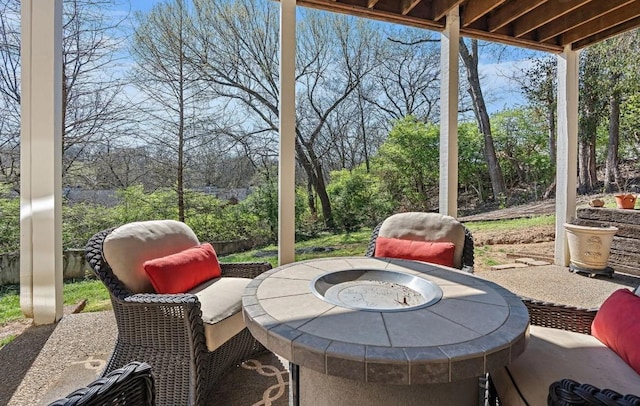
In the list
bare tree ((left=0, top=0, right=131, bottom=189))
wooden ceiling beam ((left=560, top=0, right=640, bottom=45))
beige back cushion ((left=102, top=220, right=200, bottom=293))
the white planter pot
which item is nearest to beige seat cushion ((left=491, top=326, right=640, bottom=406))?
beige back cushion ((left=102, top=220, right=200, bottom=293))

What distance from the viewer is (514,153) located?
7.41m

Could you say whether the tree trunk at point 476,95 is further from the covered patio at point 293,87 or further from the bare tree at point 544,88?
the covered patio at point 293,87

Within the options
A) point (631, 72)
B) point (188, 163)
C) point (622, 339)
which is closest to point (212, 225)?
point (188, 163)

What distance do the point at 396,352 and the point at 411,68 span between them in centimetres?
678

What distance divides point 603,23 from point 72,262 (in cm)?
660

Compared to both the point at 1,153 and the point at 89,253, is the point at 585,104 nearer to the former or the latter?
the point at 89,253

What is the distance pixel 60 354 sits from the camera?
94.8 inches

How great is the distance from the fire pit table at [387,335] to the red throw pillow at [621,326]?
0.38 metres

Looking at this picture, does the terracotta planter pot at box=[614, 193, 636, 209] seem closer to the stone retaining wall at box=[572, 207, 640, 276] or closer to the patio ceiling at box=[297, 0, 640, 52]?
the stone retaining wall at box=[572, 207, 640, 276]

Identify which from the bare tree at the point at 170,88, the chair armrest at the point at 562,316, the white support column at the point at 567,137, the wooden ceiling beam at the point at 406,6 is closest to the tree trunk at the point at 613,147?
the white support column at the point at 567,137

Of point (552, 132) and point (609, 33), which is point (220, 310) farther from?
point (552, 132)

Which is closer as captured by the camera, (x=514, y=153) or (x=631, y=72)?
(x=631, y=72)

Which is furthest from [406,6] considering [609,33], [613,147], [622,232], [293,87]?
[613,147]

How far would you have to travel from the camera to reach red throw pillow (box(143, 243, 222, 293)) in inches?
81.3
